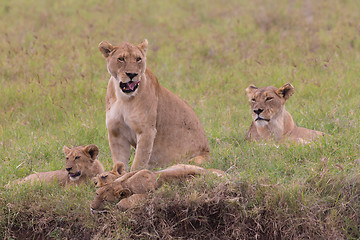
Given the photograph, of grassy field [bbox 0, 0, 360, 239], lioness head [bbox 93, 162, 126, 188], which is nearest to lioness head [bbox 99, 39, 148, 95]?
lioness head [bbox 93, 162, 126, 188]

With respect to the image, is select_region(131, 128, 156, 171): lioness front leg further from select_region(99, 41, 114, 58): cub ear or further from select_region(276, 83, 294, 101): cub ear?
select_region(276, 83, 294, 101): cub ear

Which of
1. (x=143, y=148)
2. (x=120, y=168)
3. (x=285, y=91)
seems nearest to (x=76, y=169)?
(x=120, y=168)

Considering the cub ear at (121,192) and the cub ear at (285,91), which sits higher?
the cub ear at (285,91)

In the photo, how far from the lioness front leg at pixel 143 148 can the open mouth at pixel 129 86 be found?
1.37 feet

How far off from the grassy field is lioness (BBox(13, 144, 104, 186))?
16cm

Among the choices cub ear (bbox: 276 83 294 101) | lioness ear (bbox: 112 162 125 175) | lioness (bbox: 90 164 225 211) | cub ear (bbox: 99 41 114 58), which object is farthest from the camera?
cub ear (bbox: 276 83 294 101)

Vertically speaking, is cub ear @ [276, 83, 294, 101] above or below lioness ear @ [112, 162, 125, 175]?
above

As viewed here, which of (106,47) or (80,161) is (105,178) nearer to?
(80,161)

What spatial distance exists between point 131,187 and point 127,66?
1125 mm

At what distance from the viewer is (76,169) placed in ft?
17.0

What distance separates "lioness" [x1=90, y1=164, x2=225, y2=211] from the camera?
4578mm

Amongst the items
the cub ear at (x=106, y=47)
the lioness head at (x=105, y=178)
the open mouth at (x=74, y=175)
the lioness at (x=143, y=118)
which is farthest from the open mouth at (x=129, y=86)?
the open mouth at (x=74, y=175)

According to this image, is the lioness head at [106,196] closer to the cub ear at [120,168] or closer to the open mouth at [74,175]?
the cub ear at [120,168]

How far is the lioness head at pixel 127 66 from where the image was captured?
16.8 ft
